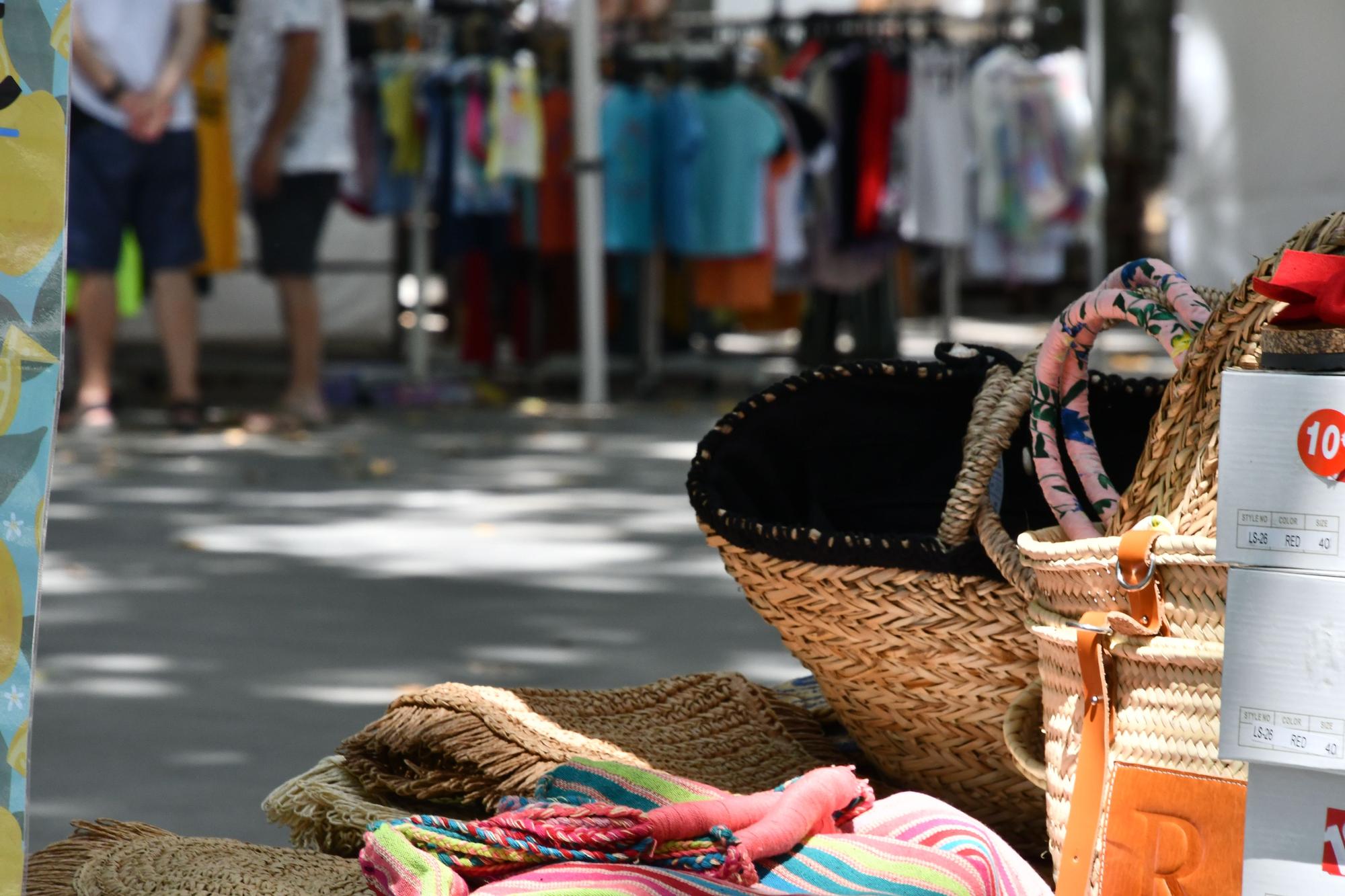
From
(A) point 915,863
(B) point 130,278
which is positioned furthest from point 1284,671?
(B) point 130,278

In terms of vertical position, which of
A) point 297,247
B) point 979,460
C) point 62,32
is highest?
point 62,32

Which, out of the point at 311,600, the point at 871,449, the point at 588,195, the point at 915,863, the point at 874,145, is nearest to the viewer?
the point at 915,863

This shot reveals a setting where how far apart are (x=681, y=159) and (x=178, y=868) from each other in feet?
19.8

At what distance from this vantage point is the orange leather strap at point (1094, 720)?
158cm

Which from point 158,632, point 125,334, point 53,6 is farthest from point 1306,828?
point 125,334

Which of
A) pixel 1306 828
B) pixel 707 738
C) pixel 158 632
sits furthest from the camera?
pixel 158 632

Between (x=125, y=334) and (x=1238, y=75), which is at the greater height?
(x=1238, y=75)

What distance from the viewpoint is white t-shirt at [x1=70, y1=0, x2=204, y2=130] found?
20.2 feet

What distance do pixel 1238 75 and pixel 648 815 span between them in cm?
981

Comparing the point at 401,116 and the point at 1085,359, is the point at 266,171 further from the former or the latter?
the point at 1085,359

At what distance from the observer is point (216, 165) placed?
23.5ft

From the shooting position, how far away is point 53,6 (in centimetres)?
145

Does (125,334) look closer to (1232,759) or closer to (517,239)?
(517,239)

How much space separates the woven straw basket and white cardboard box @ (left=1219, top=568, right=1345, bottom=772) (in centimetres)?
12
